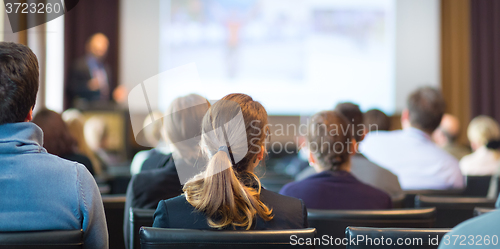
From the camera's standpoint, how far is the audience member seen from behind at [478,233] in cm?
69

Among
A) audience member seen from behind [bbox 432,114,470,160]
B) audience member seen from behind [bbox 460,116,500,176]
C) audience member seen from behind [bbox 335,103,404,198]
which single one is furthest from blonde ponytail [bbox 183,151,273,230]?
audience member seen from behind [bbox 432,114,470,160]

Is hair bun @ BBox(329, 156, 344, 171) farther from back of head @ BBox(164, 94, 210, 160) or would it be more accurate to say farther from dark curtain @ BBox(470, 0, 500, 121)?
dark curtain @ BBox(470, 0, 500, 121)

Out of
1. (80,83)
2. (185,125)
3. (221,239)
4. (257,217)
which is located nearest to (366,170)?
(185,125)

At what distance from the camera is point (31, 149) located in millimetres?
1095

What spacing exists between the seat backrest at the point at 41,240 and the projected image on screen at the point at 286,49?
5.62 metres

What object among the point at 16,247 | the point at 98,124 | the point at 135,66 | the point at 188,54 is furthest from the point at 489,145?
the point at 135,66

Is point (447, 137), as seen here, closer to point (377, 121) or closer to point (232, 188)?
point (377, 121)

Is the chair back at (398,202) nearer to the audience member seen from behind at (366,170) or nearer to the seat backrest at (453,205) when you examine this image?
the seat backrest at (453,205)

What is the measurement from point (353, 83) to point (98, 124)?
4.04 meters

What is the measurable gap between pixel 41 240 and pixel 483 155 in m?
3.43

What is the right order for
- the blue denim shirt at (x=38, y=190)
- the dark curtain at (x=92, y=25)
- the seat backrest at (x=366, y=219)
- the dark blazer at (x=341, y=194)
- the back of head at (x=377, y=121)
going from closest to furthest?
the blue denim shirt at (x=38, y=190) → the seat backrest at (x=366, y=219) → the dark blazer at (x=341, y=194) → the back of head at (x=377, y=121) → the dark curtain at (x=92, y=25)

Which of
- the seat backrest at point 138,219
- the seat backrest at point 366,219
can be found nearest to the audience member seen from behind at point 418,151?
the seat backrest at point 366,219

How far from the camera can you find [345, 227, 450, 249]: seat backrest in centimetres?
99

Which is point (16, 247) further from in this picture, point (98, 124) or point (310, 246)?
point (98, 124)
